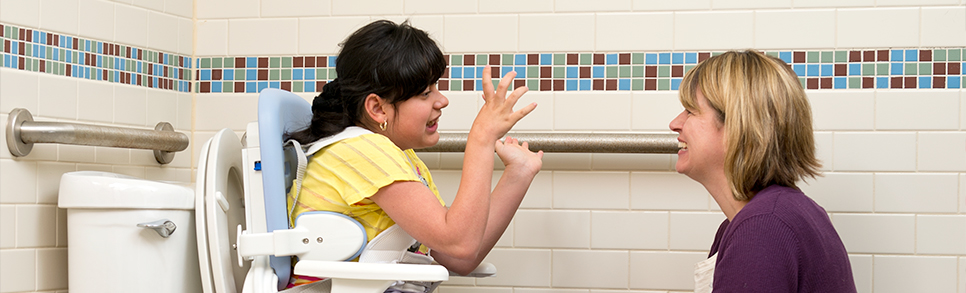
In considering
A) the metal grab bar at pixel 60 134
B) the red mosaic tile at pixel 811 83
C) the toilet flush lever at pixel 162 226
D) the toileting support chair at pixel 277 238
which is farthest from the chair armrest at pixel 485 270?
the red mosaic tile at pixel 811 83

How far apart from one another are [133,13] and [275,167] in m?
0.92

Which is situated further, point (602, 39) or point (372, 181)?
point (602, 39)

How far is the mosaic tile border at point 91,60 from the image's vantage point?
1.52 m

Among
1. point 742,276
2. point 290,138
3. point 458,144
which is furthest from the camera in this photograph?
point 458,144

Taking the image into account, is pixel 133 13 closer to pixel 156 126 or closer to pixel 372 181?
pixel 156 126

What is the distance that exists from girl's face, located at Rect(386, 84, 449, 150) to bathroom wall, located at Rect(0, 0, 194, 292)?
0.81 meters

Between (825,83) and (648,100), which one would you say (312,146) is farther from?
(825,83)

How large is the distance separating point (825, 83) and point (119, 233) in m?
1.74

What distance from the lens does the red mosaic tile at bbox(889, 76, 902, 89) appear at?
6.05 ft

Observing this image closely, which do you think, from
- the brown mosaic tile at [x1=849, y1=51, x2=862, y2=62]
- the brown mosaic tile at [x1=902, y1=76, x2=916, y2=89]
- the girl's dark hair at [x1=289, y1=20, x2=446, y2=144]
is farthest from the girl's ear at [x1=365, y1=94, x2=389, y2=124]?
the brown mosaic tile at [x1=902, y1=76, x2=916, y2=89]

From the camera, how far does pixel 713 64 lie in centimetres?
126

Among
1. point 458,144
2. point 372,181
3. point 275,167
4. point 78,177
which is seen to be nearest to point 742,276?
point 372,181

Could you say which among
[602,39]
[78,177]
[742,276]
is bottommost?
[742,276]

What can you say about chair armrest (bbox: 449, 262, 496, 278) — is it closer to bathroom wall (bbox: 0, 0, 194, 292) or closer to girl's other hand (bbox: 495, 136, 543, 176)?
girl's other hand (bbox: 495, 136, 543, 176)
